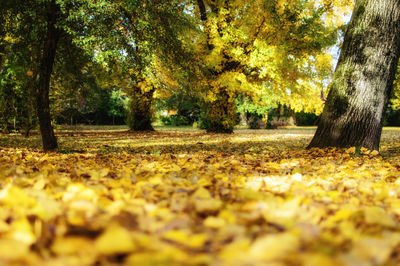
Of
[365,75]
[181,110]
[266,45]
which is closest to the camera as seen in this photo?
[365,75]

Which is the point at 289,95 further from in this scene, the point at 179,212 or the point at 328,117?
the point at 179,212

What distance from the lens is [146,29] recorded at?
5238 millimetres

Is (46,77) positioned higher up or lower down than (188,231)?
higher up

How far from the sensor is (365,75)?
426 centimetres

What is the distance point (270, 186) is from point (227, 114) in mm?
11383

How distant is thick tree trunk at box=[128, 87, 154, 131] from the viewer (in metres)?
15.5

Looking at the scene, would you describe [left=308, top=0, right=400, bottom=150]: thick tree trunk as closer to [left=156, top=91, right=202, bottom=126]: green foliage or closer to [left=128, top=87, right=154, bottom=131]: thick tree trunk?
[left=128, top=87, right=154, bottom=131]: thick tree trunk

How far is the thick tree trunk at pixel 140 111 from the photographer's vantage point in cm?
1554

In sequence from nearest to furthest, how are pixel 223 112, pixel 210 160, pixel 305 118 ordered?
pixel 210 160 → pixel 223 112 → pixel 305 118

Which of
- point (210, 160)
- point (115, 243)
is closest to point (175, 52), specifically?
point (210, 160)

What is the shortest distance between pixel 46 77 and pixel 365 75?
619cm

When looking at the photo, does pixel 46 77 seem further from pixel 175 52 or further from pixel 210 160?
pixel 210 160

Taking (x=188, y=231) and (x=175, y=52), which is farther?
(x=175, y=52)

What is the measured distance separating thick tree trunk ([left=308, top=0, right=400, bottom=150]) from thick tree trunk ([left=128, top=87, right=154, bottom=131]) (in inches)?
482
